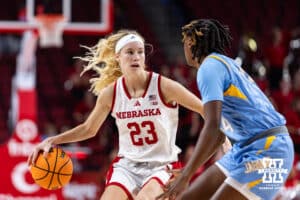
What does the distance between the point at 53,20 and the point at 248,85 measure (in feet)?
22.7

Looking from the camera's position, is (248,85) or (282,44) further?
(282,44)

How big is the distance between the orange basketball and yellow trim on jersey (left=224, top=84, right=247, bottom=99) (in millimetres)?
1754

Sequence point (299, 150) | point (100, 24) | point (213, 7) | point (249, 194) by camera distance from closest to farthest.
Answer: point (249, 194)
point (299, 150)
point (100, 24)
point (213, 7)

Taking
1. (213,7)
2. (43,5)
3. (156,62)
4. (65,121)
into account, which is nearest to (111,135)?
(65,121)

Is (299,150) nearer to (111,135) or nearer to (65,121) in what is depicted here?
(111,135)

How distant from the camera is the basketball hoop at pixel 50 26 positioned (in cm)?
1099

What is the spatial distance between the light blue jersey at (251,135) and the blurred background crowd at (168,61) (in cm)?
507

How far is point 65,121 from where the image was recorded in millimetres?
12500

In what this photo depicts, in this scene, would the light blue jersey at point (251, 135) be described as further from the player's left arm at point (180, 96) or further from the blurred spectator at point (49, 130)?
the blurred spectator at point (49, 130)

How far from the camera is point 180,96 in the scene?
18.7 feet

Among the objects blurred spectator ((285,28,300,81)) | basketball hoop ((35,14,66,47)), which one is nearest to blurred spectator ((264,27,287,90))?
blurred spectator ((285,28,300,81))

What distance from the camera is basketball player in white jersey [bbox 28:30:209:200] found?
5656 mm

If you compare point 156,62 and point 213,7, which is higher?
point 213,7

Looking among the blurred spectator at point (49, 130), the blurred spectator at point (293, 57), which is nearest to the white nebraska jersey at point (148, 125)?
the blurred spectator at point (49, 130)
